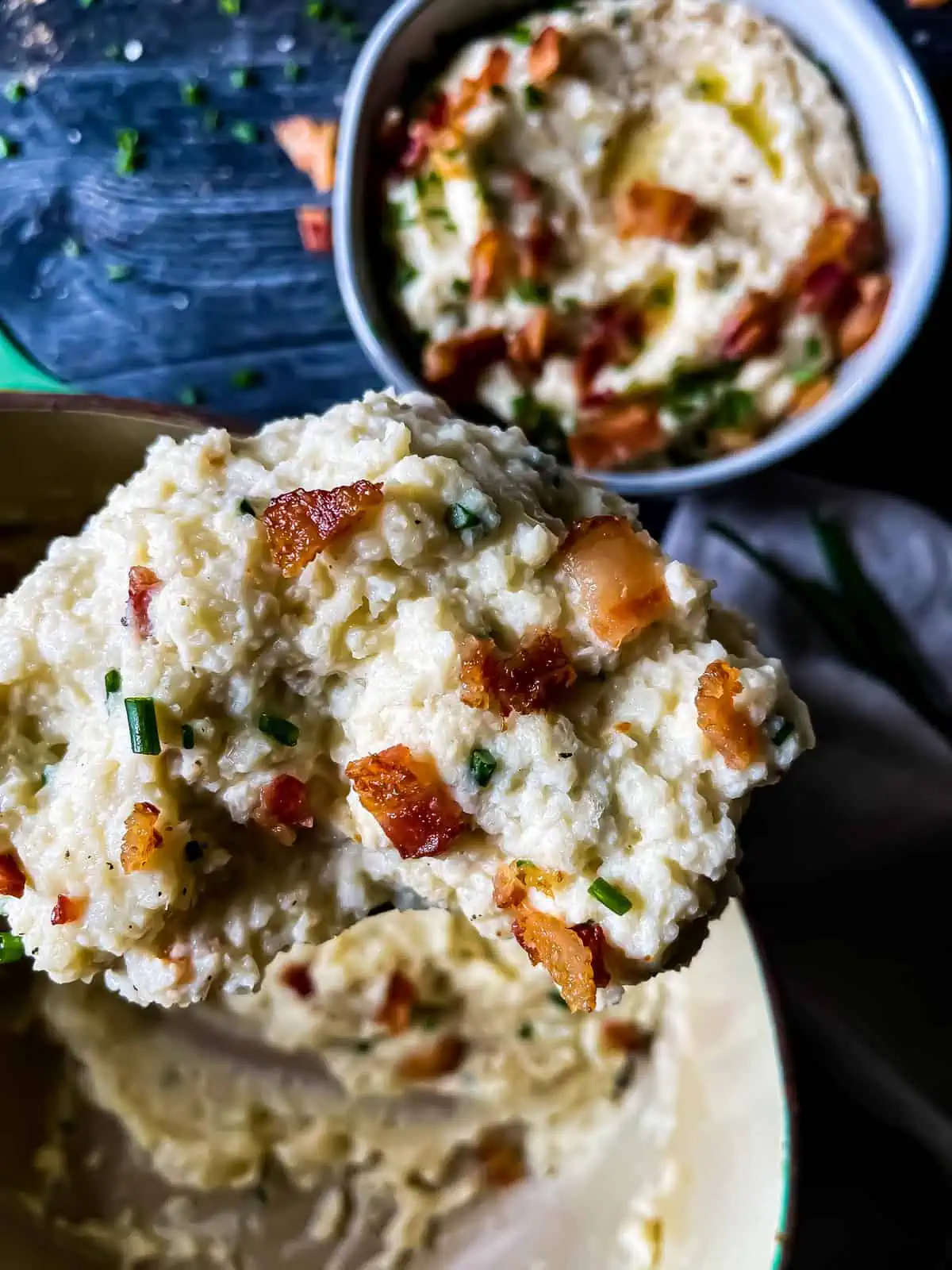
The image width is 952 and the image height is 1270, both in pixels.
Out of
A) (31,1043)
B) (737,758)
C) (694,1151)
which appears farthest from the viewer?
(31,1043)

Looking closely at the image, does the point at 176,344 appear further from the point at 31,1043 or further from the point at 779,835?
the point at 779,835

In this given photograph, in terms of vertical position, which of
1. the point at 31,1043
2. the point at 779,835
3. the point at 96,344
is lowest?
the point at 31,1043

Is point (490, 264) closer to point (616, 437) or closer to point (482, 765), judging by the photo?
point (616, 437)

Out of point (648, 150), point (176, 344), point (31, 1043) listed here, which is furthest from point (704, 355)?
point (31, 1043)

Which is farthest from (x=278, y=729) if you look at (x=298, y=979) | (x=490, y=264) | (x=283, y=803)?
(x=490, y=264)

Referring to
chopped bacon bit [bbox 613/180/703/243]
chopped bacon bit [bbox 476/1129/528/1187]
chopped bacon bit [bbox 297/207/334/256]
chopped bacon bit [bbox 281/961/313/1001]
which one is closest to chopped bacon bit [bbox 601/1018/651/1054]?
chopped bacon bit [bbox 476/1129/528/1187]

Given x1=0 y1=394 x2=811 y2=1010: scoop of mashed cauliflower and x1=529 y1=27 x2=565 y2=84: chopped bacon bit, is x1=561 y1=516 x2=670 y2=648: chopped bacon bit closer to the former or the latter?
x1=0 y1=394 x2=811 y2=1010: scoop of mashed cauliflower
